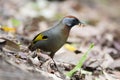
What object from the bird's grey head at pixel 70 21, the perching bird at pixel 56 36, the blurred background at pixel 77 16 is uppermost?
the blurred background at pixel 77 16

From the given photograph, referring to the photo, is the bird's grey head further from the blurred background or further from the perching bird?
the blurred background

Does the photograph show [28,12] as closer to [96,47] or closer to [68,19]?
[96,47]

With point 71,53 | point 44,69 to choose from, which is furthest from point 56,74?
point 71,53

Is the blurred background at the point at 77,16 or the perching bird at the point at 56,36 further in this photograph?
the blurred background at the point at 77,16

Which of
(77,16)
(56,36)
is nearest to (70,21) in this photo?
(56,36)

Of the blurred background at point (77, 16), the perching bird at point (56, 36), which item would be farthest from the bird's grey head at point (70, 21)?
the blurred background at point (77, 16)

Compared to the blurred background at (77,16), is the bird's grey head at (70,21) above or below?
below

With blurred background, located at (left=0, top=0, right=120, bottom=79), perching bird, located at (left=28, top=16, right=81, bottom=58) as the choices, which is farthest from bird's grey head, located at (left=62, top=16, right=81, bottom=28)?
blurred background, located at (left=0, top=0, right=120, bottom=79)

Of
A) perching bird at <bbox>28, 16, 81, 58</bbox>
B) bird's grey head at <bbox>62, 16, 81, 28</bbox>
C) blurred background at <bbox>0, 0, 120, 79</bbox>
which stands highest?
blurred background at <bbox>0, 0, 120, 79</bbox>

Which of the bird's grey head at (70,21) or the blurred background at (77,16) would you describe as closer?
the bird's grey head at (70,21)

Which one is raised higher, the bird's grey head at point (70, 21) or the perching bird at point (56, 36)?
the bird's grey head at point (70, 21)

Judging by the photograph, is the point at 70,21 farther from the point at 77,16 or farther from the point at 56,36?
the point at 77,16

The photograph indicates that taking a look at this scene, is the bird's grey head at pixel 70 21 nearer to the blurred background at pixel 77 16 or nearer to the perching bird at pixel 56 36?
the perching bird at pixel 56 36

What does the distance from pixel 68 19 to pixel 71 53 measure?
92 centimetres
